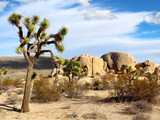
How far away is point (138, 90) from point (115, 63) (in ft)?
103

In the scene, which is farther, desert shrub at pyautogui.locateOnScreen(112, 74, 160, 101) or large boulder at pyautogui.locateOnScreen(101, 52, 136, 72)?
large boulder at pyautogui.locateOnScreen(101, 52, 136, 72)

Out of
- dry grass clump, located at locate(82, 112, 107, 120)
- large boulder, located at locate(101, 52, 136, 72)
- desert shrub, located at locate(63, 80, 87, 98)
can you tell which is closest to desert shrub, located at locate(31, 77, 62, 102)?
desert shrub, located at locate(63, 80, 87, 98)

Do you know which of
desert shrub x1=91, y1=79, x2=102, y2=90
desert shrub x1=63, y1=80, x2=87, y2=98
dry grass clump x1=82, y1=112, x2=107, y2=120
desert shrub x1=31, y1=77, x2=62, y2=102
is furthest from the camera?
desert shrub x1=91, y1=79, x2=102, y2=90

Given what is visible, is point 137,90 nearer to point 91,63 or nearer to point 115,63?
point 91,63

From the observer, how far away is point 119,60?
137ft

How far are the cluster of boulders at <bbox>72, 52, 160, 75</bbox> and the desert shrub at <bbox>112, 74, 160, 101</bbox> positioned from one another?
26.0 meters

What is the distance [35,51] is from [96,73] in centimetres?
2860

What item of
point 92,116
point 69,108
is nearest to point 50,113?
point 69,108

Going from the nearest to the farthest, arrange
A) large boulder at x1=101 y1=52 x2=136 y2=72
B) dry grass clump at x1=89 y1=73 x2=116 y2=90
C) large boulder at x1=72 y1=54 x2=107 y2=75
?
1. dry grass clump at x1=89 y1=73 x2=116 y2=90
2. large boulder at x1=72 y1=54 x2=107 y2=75
3. large boulder at x1=101 y1=52 x2=136 y2=72

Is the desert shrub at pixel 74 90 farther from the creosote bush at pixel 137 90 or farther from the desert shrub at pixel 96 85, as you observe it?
the desert shrub at pixel 96 85

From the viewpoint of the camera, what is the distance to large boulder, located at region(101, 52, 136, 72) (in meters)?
41.6

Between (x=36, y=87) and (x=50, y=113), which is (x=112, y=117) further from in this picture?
(x=36, y=87)

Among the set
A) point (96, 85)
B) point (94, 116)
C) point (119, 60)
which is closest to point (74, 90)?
point (94, 116)

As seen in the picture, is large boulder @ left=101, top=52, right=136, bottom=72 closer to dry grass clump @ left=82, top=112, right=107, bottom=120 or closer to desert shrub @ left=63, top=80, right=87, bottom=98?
desert shrub @ left=63, top=80, right=87, bottom=98
